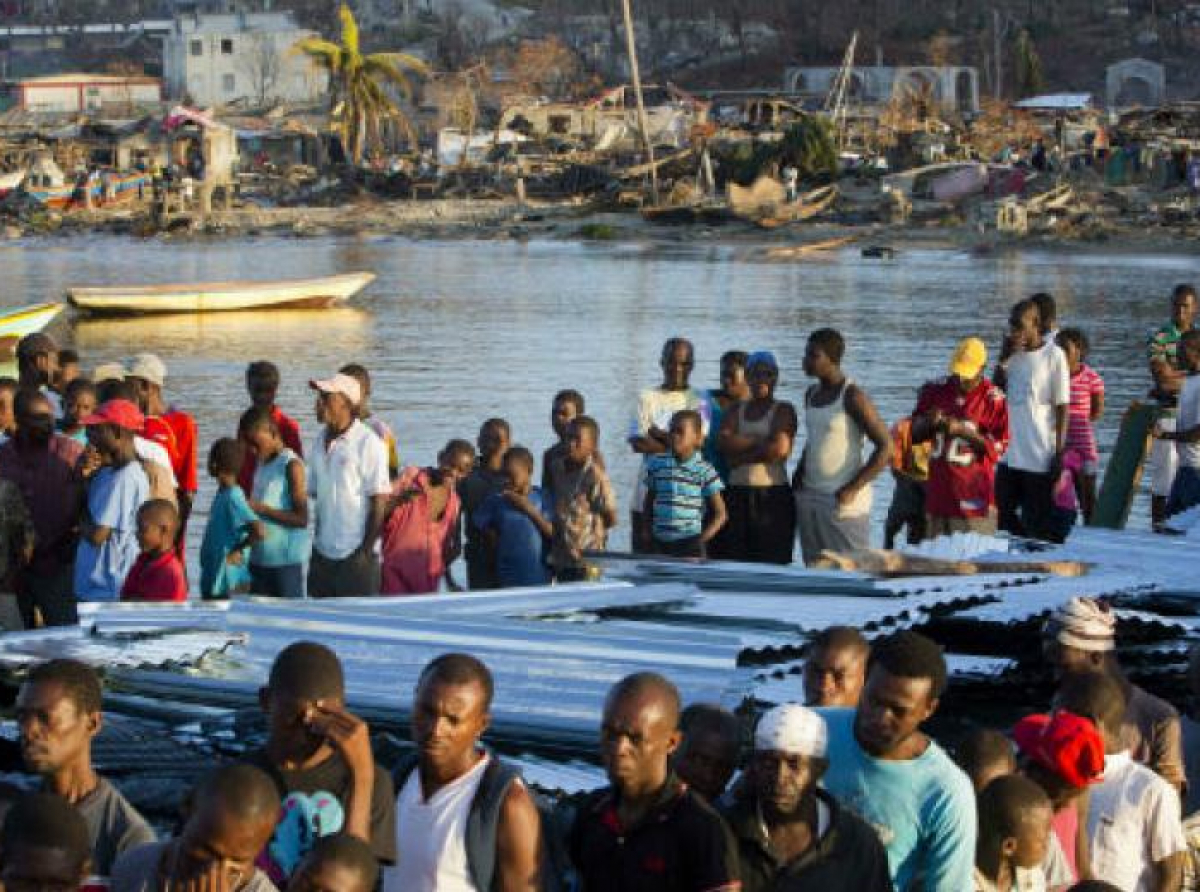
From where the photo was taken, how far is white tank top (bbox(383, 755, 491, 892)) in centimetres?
516

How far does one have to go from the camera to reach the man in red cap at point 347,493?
9.87 m

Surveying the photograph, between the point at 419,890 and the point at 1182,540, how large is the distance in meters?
5.66

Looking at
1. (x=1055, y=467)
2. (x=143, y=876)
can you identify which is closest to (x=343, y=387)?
(x=1055, y=467)

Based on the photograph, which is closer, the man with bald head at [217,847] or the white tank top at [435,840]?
the man with bald head at [217,847]

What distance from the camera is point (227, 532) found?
974cm

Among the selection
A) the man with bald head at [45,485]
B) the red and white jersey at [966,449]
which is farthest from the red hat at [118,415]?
the red and white jersey at [966,449]

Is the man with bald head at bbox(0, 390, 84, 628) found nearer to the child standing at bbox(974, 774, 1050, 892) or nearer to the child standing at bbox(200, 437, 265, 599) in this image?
the child standing at bbox(200, 437, 265, 599)

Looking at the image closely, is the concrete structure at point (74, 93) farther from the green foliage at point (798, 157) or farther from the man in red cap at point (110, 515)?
the man in red cap at point (110, 515)

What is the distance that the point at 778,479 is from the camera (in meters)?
11.0

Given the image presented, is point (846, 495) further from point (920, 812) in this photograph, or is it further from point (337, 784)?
point (337, 784)

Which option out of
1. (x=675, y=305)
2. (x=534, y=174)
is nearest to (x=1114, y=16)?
(x=534, y=174)

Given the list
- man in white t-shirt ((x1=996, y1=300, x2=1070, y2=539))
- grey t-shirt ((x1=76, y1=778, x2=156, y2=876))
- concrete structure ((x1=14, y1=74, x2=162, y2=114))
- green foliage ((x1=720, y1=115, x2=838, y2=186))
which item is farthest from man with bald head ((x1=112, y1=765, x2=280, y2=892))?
concrete structure ((x1=14, y1=74, x2=162, y2=114))

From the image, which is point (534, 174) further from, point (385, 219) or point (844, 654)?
point (844, 654)

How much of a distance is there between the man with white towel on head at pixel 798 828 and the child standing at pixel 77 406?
5724mm
